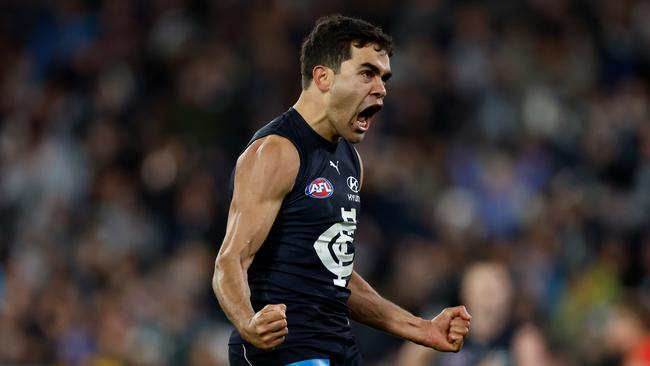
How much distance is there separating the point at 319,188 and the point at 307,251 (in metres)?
0.24

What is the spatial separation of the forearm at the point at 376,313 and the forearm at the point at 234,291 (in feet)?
2.74

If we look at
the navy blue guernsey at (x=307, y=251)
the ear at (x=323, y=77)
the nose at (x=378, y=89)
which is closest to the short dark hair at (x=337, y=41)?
the ear at (x=323, y=77)

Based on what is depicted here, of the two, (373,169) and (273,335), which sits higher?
(373,169)

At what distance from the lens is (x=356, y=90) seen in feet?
14.9

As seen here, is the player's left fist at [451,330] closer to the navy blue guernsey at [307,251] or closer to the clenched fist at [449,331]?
the clenched fist at [449,331]

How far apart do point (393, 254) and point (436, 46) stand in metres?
2.55

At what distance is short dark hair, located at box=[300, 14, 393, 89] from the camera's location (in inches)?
179

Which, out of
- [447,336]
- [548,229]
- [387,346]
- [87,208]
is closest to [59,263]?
[87,208]

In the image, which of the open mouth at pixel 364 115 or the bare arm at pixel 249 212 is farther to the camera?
the open mouth at pixel 364 115

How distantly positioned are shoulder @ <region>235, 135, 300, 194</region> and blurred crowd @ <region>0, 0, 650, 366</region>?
3.84 meters

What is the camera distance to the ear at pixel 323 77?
4.57m

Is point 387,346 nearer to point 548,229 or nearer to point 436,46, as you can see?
point 548,229

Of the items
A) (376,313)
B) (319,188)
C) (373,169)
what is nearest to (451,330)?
(376,313)

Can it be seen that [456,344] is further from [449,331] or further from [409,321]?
[409,321]
